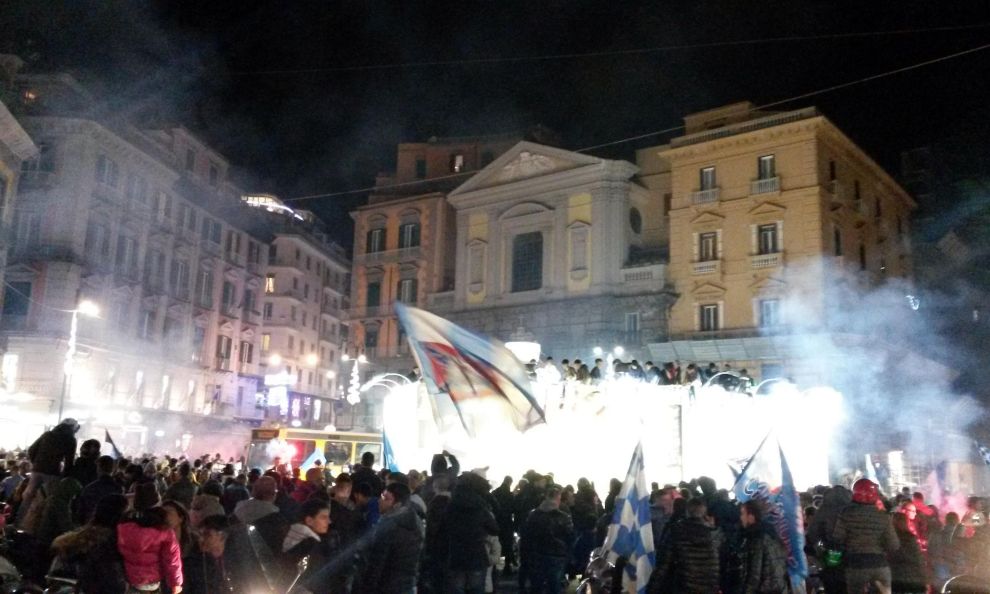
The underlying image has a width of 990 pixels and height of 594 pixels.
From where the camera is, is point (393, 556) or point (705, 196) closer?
point (393, 556)

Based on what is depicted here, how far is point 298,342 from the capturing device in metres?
61.0

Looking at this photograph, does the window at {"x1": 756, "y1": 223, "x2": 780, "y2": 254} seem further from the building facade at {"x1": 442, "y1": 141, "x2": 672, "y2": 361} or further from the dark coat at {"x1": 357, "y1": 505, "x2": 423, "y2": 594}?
the dark coat at {"x1": 357, "y1": 505, "x2": 423, "y2": 594}

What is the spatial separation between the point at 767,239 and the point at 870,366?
677 centimetres

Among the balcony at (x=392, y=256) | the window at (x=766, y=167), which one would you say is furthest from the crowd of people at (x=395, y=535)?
the balcony at (x=392, y=256)

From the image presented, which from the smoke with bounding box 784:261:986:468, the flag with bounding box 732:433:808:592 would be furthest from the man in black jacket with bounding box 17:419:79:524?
the smoke with bounding box 784:261:986:468

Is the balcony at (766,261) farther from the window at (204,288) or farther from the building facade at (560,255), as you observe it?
the window at (204,288)

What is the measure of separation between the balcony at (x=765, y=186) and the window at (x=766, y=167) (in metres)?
0.28

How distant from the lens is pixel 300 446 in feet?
88.3

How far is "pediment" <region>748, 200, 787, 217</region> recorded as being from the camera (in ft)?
119

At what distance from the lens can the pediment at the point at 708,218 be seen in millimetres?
37812

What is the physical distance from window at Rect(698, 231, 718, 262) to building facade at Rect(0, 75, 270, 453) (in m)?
26.4

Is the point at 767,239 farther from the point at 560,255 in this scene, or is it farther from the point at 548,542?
the point at 548,542

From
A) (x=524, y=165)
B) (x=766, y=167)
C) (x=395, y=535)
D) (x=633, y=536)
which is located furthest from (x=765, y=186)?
(x=395, y=535)

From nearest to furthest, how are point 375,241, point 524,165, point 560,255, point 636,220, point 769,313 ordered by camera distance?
point 769,313
point 560,255
point 636,220
point 524,165
point 375,241
